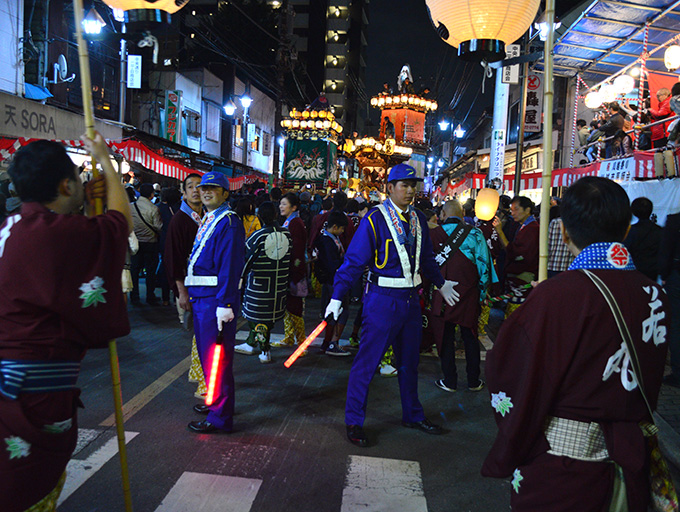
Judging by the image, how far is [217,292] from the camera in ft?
14.1

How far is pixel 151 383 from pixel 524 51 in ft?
40.0

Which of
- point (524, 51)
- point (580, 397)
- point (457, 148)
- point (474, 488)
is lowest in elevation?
point (474, 488)

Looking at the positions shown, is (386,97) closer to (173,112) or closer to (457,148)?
(457,148)

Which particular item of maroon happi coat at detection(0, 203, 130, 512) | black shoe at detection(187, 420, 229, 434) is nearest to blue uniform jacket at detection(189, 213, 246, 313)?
black shoe at detection(187, 420, 229, 434)

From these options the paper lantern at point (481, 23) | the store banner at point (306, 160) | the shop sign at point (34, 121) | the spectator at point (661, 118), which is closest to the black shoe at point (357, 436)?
the paper lantern at point (481, 23)

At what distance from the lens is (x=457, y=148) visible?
172ft

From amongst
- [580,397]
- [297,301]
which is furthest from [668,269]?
[580,397]

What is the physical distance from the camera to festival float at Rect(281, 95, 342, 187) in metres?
23.5

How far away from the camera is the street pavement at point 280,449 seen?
3.39 m

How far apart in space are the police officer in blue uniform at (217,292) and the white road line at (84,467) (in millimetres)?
682

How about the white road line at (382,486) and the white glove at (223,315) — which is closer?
the white road line at (382,486)

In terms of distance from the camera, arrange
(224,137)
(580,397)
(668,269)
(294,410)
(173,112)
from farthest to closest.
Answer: (224,137) < (173,112) < (668,269) < (294,410) < (580,397)

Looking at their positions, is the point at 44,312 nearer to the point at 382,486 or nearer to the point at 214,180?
the point at 382,486

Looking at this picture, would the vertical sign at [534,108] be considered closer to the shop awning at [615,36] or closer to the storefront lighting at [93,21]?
the shop awning at [615,36]
